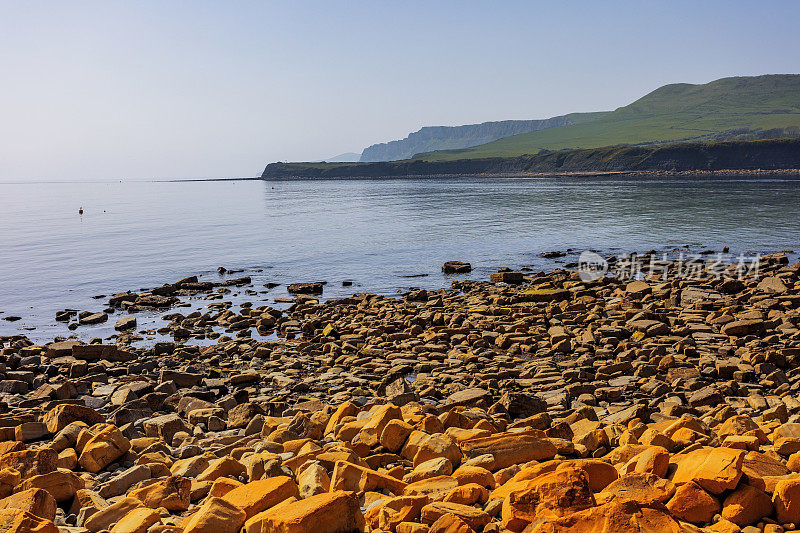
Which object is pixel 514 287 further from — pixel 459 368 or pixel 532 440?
pixel 532 440

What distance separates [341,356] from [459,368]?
3.79 m

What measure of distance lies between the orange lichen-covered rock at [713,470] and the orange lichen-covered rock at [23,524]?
606 centimetres

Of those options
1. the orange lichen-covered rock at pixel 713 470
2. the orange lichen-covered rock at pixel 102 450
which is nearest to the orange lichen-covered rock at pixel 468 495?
the orange lichen-covered rock at pixel 713 470

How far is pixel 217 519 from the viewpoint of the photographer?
5.62m

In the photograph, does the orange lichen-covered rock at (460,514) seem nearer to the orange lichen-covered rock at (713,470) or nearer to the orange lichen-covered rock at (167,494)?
the orange lichen-covered rock at (713,470)

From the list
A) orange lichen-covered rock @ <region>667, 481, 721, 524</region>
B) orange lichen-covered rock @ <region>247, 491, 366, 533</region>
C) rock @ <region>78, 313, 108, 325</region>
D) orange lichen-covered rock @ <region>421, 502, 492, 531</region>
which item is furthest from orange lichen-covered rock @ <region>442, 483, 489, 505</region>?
rock @ <region>78, 313, 108, 325</region>

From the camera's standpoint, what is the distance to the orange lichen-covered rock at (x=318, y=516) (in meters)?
5.26

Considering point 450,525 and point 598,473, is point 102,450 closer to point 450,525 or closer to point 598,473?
point 450,525

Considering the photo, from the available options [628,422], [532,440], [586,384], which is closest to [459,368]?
[586,384]

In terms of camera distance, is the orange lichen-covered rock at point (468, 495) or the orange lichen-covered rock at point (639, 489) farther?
the orange lichen-covered rock at point (468, 495)

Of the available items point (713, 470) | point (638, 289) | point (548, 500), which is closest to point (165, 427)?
point (548, 500)

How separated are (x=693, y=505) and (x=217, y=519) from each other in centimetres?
443

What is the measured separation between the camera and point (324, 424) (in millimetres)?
10055

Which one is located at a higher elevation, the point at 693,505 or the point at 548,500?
the point at 548,500
